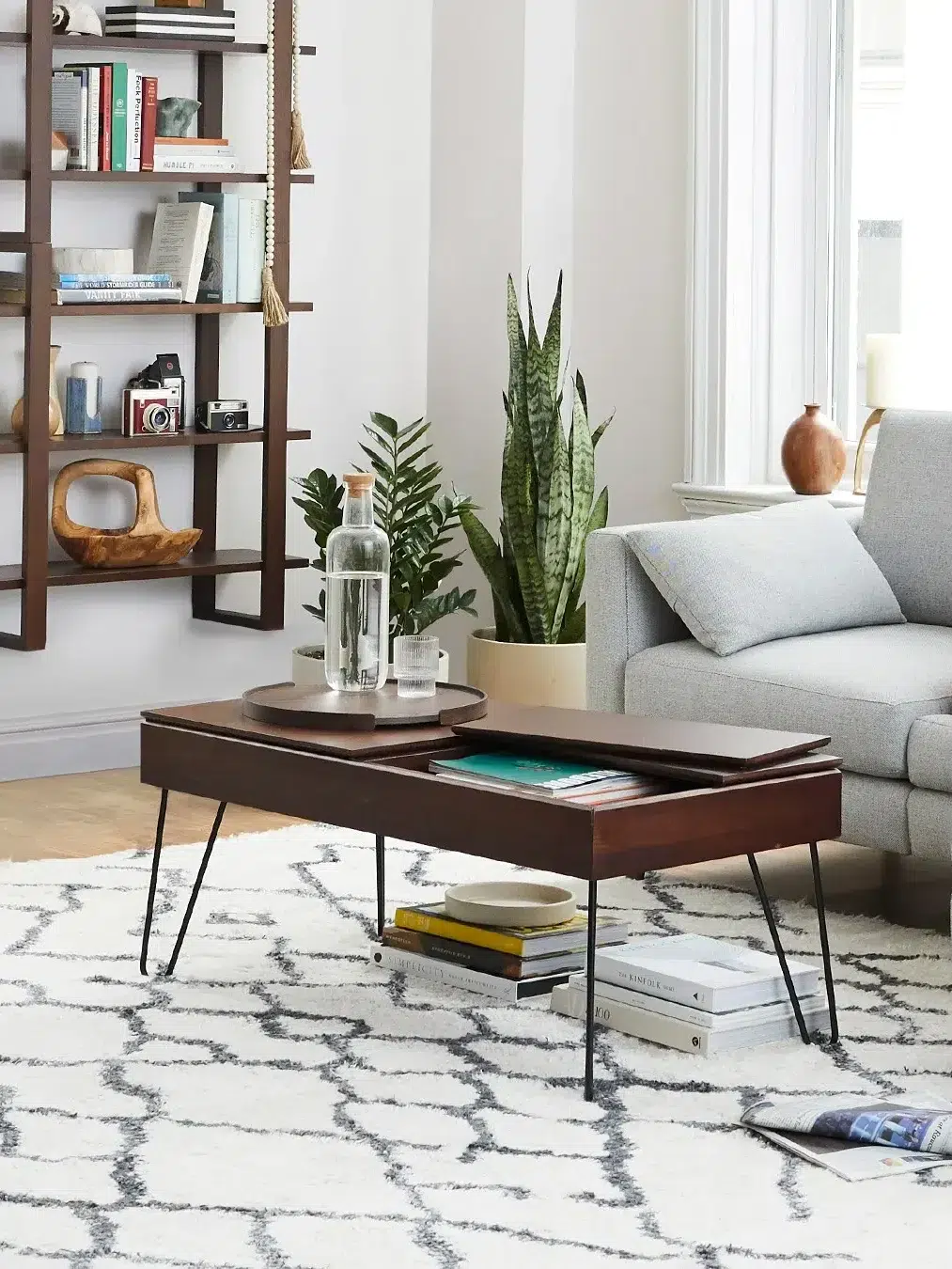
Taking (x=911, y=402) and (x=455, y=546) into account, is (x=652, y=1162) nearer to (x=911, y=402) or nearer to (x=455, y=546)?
(x=911, y=402)

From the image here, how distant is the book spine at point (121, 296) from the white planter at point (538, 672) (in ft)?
3.73

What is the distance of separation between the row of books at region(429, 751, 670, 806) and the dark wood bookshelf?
1.98 m

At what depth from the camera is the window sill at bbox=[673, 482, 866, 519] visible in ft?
15.9

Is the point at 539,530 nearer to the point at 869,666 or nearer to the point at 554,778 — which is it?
the point at 869,666

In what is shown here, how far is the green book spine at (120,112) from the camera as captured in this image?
4.53 metres

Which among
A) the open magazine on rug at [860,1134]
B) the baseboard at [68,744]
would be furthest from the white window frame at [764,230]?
the open magazine on rug at [860,1134]

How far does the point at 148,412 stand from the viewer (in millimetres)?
4738

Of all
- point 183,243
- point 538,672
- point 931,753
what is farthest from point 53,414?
point 931,753

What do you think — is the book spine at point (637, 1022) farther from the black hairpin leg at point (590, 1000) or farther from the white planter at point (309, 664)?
the white planter at point (309, 664)

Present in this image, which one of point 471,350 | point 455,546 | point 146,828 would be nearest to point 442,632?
point 455,546

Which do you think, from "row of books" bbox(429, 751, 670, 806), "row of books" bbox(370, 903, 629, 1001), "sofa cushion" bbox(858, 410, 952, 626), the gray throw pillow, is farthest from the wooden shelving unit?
"row of books" bbox(429, 751, 670, 806)

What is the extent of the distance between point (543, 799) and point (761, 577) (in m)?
1.36

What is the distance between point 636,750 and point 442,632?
9.62 ft

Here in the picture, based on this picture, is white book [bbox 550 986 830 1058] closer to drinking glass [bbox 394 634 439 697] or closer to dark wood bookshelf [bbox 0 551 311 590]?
drinking glass [bbox 394 634 439 697]
